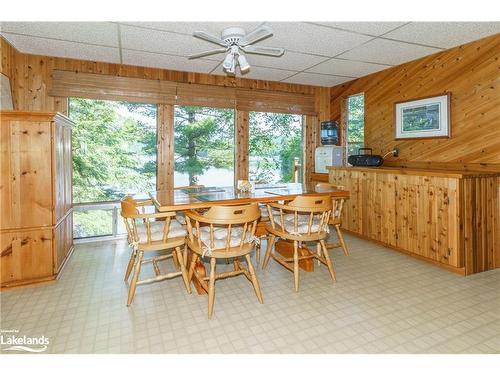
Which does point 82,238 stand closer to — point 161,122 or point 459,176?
point 161,122

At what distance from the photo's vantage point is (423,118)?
406 cm

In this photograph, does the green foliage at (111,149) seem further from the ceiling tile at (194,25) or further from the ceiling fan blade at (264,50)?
the ceiling fan blade at (264,50)

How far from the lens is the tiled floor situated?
199cm

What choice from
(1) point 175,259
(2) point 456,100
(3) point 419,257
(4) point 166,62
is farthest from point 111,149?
(2) point 456,100

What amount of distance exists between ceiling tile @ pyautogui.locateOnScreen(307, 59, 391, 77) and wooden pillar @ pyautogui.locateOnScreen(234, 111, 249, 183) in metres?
Answer: 1.26

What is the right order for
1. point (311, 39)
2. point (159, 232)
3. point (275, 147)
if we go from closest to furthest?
1. point (159, 232)
2. point (311, 39)
3. point (275, 147)

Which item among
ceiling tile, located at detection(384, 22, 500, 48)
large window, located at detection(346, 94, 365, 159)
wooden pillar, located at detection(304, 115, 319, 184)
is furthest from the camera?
wooden pillar, located at detection(304, 115, 319, 184)

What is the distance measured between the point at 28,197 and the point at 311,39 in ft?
10.7

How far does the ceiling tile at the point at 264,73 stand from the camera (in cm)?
455

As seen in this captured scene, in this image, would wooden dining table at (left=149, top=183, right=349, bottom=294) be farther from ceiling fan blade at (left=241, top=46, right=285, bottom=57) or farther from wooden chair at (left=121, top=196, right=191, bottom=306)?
ceiling fan blade at (left=241, top=46, right=285, bottom=57)

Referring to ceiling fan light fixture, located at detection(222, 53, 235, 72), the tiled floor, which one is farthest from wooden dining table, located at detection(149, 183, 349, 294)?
ceiling fan light fixture, located at detection(222, 53, 235, 72)

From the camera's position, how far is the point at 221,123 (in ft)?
16.3

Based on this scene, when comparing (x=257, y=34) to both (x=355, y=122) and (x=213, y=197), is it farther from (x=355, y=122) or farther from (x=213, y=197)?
(x=355, y=122)
